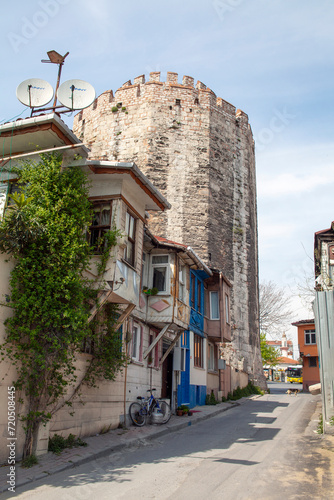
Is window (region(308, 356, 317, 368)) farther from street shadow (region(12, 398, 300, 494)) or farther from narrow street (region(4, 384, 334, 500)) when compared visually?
narrow street (region(4, 384, 334, 500))

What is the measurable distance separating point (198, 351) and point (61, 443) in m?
10.8

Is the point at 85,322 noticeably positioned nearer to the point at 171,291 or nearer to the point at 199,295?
the point at 171,291

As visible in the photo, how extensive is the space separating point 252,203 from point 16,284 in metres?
22.8

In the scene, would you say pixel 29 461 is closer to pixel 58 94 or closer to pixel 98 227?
pixel 98 227

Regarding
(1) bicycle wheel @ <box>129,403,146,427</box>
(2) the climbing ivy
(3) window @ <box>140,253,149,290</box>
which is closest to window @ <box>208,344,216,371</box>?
(3) window @ <box>140,253,149,290</box>

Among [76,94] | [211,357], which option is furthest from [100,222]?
[211,357]

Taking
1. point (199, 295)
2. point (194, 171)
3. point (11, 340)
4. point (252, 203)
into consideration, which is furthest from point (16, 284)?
point (252, 203)

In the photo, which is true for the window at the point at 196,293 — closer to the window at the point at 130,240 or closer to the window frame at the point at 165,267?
the window frame at the point at 165,267

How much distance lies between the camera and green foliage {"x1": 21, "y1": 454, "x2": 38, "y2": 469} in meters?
7.24

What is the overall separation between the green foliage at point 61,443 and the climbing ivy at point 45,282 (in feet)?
1.86

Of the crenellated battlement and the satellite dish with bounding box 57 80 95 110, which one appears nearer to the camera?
the satellite dish with bounding box 57 80 95 110

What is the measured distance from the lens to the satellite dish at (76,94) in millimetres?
10234

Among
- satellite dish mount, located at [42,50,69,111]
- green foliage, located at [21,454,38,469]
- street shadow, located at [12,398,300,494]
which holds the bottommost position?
street shadow, located at [12,398,300,494]

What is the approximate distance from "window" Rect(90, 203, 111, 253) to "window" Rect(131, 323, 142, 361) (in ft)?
11.5
